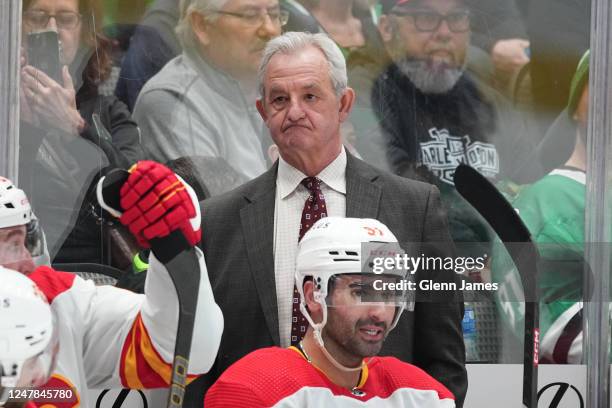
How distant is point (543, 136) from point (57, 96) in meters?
1.36

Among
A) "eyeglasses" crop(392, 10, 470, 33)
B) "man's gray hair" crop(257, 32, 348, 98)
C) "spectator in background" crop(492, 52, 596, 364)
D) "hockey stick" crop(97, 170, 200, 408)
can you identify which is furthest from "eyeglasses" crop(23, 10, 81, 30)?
"hockey stick" crop(97, 170, 200, 408)

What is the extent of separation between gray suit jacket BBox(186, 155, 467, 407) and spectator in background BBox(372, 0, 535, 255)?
1.91ft

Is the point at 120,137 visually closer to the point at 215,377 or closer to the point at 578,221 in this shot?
the point at 215,377

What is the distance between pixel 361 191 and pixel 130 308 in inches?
26.1

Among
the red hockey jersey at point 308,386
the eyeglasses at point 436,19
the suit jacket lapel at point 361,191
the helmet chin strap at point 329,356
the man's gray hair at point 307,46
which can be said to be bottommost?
the red hockey jersey at point 308,386

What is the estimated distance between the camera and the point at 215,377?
287cm

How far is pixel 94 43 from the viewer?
3.49m

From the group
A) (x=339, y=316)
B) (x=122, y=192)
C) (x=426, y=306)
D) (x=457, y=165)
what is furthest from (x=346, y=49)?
(x=122, y=192)

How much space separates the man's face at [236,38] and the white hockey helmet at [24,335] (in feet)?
4.35

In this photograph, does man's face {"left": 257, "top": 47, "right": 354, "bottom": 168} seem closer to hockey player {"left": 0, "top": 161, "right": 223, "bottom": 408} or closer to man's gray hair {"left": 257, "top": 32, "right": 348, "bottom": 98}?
man's gray hair {"left": 257, "top": 32, "right": 348, "bottom": 98}

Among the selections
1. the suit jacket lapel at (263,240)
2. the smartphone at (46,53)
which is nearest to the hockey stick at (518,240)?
the suit jacket lapel at (263,240)

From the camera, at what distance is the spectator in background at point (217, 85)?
351 cm

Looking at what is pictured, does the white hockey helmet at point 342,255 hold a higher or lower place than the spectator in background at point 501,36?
lower

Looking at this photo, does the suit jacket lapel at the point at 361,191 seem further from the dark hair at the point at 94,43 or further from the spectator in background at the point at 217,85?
the dark hair at the point at 94,43
